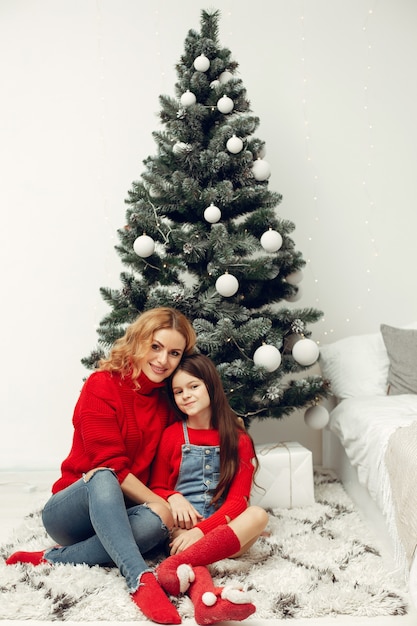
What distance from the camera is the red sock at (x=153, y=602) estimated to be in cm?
132

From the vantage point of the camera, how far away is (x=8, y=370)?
2928 mm

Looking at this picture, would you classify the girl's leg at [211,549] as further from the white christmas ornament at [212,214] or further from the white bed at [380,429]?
the white christmas ornament at [212,214]

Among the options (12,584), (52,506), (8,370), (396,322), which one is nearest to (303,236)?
(396,322)

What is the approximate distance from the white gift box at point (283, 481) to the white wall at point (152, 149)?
67 centimetres

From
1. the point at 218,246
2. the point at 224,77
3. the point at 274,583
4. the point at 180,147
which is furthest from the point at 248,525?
the point at 224,77

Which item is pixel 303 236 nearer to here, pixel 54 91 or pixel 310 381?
pixel 310 381

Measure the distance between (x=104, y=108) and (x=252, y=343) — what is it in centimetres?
153

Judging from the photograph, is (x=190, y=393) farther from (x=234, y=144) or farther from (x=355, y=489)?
(x=234, y=144)

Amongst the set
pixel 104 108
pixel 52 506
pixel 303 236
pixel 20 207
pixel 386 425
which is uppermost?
pixel 104 108

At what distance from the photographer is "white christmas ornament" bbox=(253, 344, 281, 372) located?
2.12 metres

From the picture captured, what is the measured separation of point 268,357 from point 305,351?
0.16 meters

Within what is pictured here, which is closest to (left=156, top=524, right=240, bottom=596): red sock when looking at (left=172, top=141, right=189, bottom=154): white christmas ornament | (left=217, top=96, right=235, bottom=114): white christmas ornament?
(left=172, top=141, right=189, bottom=154): white christmas ornament

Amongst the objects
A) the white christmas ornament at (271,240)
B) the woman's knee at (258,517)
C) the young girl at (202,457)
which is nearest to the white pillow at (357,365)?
the white christmas ornament at (271,240)

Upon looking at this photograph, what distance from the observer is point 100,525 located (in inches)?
59.9
